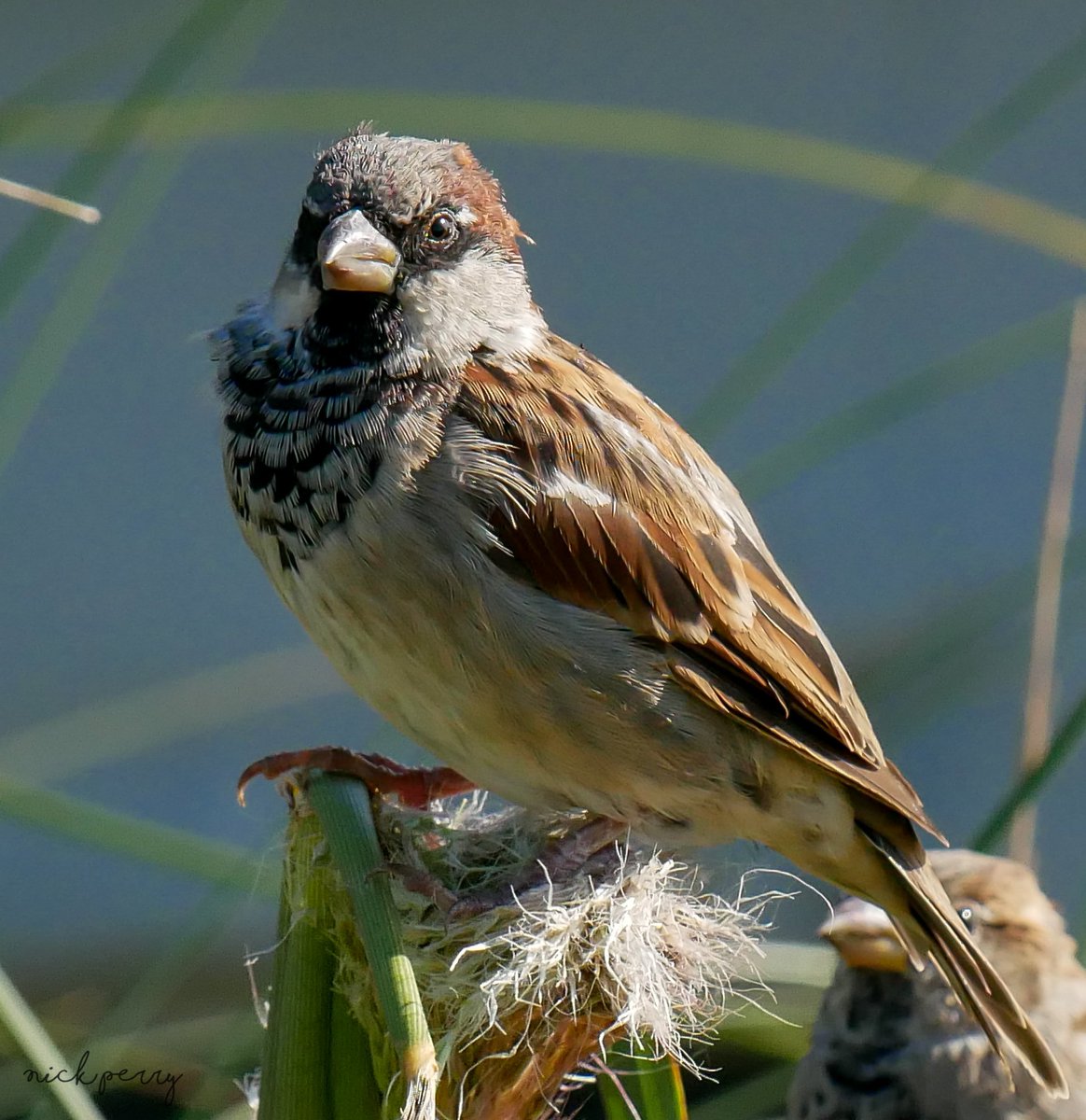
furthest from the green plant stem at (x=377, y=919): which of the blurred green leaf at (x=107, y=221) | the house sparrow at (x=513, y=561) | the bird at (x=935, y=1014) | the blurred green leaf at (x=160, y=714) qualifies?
the bird at (x=935, y=1014)

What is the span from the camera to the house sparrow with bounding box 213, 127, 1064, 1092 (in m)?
1.50

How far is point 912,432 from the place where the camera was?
3.70m

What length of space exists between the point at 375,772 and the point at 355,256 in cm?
48

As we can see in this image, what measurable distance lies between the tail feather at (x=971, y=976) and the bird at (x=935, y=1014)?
1.03ft

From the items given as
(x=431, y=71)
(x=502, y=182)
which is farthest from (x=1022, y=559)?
(x=431, y=71)

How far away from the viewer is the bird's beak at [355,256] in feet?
4.87

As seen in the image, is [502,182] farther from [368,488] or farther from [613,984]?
[613,984]

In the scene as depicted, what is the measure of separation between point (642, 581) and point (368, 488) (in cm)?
29

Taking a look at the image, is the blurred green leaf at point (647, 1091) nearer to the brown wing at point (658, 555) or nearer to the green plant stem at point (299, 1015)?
the green plant stem at point (299, 1015)

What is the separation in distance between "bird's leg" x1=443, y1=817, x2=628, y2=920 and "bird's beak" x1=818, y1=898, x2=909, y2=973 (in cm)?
57

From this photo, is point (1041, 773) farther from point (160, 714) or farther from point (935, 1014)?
point (160, 714)

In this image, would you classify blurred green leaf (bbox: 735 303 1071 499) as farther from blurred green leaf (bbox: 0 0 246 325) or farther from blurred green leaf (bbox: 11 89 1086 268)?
blurred green leaf (bbox: 0 0 246 325)
